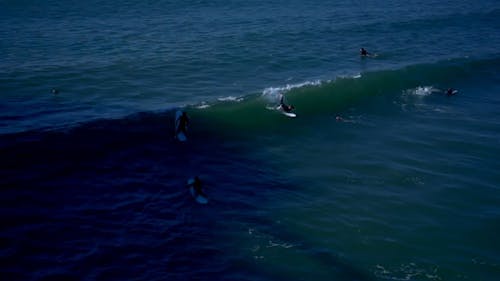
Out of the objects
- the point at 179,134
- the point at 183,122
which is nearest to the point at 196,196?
the point at 179,134

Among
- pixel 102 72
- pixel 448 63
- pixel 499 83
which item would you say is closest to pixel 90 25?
pixel 102 72

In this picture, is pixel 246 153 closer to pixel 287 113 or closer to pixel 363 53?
pixel 287 113

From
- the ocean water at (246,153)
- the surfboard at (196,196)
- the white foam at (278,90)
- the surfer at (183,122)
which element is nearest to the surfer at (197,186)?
the surfboard at (196,196)

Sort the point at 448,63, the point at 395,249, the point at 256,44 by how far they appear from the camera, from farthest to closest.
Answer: the point at 256,44 < the point at 448,63 < the point at 395,249

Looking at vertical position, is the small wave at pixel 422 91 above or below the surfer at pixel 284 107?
below

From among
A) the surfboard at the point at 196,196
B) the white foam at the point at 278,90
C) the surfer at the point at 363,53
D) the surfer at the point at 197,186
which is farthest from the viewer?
the surfer at the point at 363,53

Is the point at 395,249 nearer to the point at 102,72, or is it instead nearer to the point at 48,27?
the point at 102,72

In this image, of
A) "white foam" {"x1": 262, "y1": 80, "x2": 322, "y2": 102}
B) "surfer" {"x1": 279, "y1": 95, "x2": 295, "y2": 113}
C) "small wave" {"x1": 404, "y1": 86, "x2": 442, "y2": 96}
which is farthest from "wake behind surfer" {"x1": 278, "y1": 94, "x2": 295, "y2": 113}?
"small wave" {"x1": 404, "y1": 86, "x2": 442, "y2": 96}

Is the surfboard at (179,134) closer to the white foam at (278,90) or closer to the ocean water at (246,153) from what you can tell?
the ocean water at (246,153)
